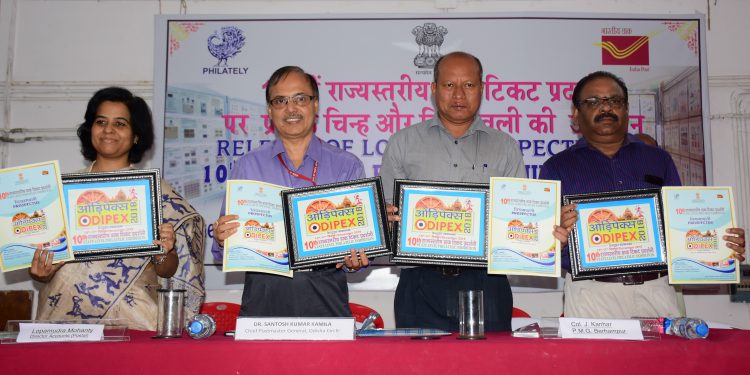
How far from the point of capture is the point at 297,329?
2.38 meters

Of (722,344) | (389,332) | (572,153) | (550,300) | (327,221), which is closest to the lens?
(722,344)

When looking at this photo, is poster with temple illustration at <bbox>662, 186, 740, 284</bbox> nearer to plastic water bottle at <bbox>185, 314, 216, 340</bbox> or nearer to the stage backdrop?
plastic water bottle at <bbox>185, 314, 216, 340</bbox>

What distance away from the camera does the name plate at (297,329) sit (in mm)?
2375

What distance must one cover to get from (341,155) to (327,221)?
66 cm

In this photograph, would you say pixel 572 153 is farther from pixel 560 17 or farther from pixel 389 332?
pixel 560 17

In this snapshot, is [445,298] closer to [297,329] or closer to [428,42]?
[297,329]

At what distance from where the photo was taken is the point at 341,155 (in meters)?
3.47

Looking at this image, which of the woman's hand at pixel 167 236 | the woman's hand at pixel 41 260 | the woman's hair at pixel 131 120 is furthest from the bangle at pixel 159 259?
the woman's hair at pixel 131 120

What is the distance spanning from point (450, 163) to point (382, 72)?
2086 mm

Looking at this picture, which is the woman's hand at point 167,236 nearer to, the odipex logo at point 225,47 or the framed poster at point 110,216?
the framed poster at point 110,216

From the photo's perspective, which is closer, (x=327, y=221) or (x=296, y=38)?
(x=327, y=221)

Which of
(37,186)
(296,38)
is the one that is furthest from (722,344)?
(296,38)

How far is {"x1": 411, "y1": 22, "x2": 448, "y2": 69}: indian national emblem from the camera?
5.45 metres

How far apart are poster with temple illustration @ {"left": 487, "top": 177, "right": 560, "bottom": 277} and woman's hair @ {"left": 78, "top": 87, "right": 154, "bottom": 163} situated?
1957mm
